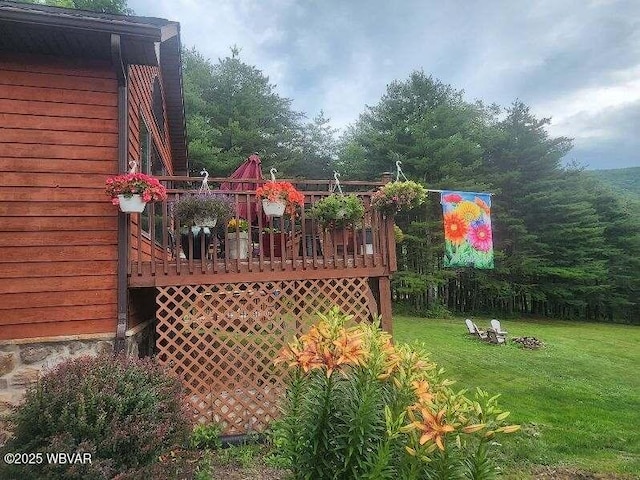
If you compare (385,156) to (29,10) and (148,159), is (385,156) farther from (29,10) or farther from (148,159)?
(29,10)

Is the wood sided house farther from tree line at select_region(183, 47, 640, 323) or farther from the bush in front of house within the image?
tree line at select_region(183, 47, 640, 323)

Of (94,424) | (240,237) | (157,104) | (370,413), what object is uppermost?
(157,104)

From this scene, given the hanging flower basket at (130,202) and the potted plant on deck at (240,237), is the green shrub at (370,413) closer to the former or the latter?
the hanging flower basket at (130,202)

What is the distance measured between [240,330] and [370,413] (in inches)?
119

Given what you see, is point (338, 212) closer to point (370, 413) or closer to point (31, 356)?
point (370, 413)

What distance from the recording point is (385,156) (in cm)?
1975

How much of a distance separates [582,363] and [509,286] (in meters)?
13.2

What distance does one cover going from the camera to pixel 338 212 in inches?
202

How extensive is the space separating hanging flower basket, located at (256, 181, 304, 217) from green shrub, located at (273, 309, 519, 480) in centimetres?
272

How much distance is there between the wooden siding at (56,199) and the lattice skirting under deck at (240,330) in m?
0.76

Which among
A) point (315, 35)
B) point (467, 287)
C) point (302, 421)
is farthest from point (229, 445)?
point (467, 287)

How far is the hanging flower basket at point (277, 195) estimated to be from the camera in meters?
4.80

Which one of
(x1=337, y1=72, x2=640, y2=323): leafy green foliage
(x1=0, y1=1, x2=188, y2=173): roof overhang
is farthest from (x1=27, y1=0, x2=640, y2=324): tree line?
(x1=0, y1=1, x2=188, y2=173): roof overhang

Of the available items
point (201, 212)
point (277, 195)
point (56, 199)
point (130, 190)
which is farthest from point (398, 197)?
point (56, 199)
